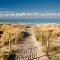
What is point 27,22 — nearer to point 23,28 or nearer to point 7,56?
point 23,28

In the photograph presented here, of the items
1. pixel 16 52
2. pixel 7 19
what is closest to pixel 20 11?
pixel 7 19

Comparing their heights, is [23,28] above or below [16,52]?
above

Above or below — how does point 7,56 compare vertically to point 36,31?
below

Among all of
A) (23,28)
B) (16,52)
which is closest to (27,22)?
(23,28)

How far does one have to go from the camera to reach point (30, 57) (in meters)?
7.00

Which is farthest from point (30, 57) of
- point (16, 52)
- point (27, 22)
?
point (27, 22)

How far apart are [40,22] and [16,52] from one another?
817mm

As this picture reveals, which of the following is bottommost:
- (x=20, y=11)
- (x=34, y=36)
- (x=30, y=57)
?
(x=30, y=57)

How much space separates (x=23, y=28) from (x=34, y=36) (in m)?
0.29

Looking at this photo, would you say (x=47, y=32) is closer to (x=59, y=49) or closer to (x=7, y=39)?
(x=59, y=49)

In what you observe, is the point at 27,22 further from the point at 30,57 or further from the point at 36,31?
the point at 30,57

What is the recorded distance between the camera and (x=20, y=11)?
23.2 feet

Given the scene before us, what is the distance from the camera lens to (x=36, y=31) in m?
6.95

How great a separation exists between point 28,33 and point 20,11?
→ 20.7 inches
